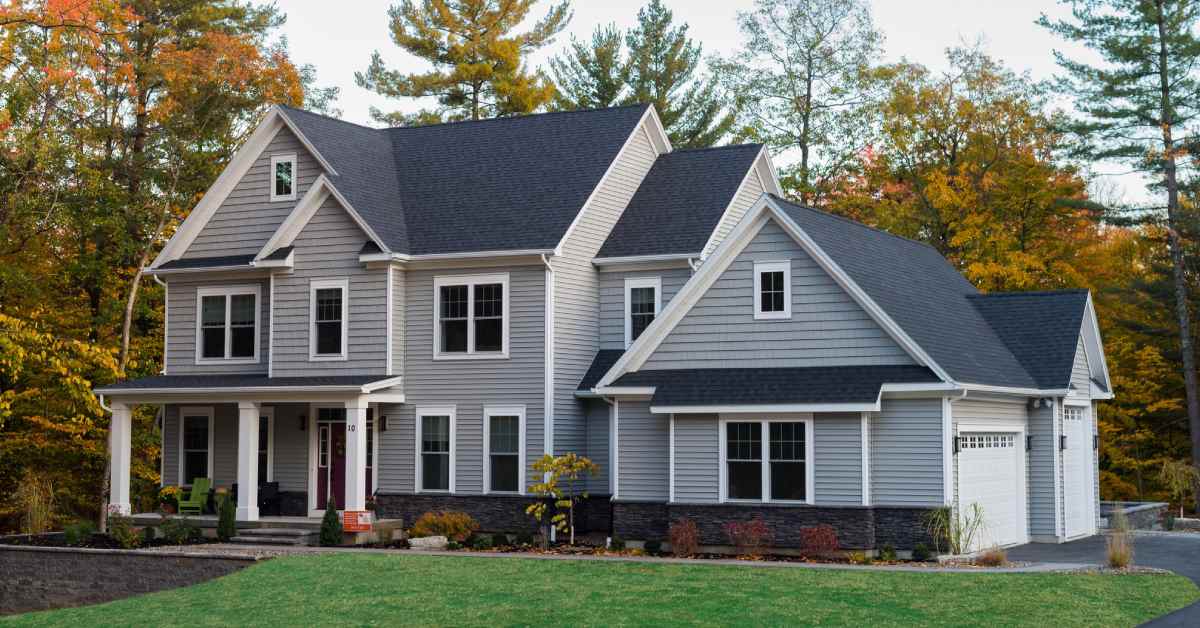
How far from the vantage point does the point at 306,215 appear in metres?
29.1

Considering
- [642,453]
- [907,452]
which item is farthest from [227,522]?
[907,452]

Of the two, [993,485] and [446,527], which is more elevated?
[993,485]

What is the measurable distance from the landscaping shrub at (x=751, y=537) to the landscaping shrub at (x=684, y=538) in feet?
2.06

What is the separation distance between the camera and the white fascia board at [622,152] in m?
28.2

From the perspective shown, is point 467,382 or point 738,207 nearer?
point 467,382

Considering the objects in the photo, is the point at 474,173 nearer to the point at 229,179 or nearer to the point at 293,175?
the point at 293,175

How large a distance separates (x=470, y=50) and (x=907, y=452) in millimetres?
28472

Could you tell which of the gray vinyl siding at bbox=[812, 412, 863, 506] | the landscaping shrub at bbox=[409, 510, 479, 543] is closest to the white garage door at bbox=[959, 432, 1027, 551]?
the gray vinyl siding at bbox=[812, 412, 863, 506]

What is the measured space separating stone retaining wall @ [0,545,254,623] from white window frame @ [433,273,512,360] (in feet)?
23.3

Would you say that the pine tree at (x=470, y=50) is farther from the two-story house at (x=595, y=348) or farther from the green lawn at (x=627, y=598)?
the green lawn at (x=627, y=598)

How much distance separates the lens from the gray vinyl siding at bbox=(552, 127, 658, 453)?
28.1m

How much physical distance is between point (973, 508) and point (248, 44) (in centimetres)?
2713

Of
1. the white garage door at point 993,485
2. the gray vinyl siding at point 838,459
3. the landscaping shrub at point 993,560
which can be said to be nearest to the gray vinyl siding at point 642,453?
the gray vinyl siding at point 838,459

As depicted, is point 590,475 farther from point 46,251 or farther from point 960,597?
point 46,251
